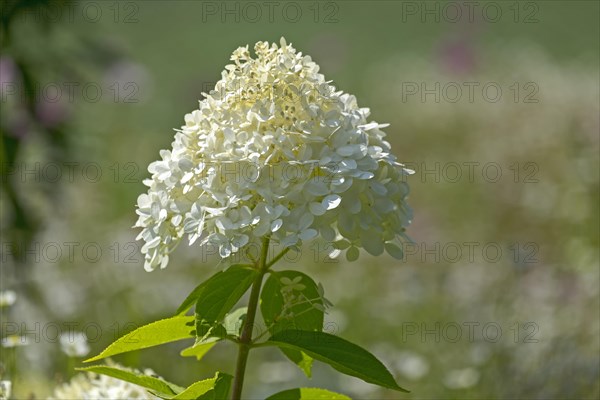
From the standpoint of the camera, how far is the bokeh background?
11.1 feet

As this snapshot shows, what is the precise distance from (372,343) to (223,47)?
1025 cm

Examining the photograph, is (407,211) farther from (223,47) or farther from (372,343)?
(223,47)

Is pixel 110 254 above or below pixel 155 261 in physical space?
below

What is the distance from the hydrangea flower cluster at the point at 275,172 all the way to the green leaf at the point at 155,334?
13cm

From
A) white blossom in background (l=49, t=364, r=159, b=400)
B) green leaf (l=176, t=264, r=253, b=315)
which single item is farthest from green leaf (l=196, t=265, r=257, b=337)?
white blossom in background (l=49, t=364, r=159, b=400)

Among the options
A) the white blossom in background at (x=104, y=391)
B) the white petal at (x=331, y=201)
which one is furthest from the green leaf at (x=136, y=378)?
the white petal at (x=331, y=201)

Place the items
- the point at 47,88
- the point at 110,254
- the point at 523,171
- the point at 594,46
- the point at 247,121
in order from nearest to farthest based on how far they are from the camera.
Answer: the point at 247,121, the point at 47,88, the point at 110,254, the point at 523,171, the point at 594,46

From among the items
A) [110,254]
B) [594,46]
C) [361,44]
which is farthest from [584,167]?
[361,44]

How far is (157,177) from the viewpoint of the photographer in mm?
1723

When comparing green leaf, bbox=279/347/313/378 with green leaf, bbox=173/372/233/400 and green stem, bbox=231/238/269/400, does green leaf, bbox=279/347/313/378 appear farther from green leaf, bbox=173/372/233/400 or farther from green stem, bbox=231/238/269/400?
green leaf, bbox=173/372/233/400

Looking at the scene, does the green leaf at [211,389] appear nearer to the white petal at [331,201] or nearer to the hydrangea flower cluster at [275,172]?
the hydrangea flower cluster at [275,172]

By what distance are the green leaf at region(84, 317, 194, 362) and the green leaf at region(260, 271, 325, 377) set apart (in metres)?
0.17

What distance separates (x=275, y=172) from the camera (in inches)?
63.9

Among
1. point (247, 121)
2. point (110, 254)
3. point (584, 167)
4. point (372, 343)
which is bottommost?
point (372, 343)
